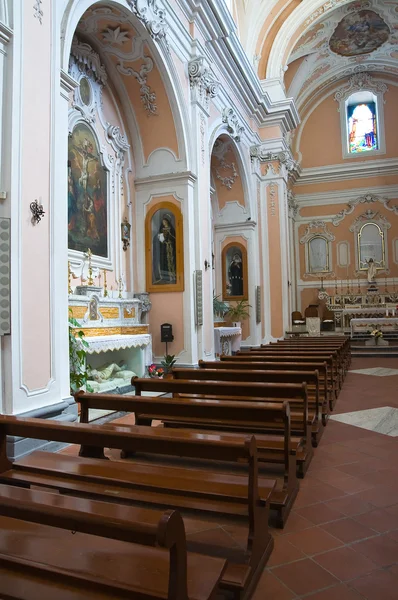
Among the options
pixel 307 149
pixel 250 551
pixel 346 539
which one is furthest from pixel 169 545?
pixel 307 149

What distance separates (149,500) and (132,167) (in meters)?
8.15

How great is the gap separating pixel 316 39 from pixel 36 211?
622 inches

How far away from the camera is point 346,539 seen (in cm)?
264

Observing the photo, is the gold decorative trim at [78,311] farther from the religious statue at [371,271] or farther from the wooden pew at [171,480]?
the religious statue at [371,271]

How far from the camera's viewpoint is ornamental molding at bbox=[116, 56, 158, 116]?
850 cm

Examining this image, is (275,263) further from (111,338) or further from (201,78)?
(111,338)

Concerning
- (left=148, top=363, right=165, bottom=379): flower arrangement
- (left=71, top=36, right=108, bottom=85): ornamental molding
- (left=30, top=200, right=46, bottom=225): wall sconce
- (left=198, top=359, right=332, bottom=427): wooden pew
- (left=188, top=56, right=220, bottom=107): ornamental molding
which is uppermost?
(left=188, top=56, right=220, bottom=107): ornamental molding

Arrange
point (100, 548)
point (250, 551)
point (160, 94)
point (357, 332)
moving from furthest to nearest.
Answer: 1. point (357, 332)
2. point (160, 94)
3. point (250, 551)
4. point (100, 548)

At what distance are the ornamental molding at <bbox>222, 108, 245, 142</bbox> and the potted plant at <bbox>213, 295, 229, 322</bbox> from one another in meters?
4.26

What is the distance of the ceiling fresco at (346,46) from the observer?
1578cm

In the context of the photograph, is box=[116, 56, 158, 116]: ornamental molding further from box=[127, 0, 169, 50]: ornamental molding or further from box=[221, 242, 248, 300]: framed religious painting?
box=[221, 242, 248, 300]: framed religious painting

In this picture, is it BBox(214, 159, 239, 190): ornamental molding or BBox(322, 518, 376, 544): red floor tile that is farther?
BBox(214, 159, 239, 190): ornamental molding

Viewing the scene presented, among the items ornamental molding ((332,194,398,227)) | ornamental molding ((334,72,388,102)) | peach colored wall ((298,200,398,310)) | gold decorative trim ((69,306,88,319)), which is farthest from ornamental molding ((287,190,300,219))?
gold decorative trim ((69,306,88,319))

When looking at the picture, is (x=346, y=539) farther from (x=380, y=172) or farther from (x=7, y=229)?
(x=380, y=172)
